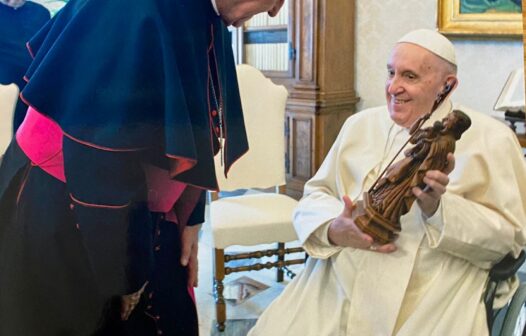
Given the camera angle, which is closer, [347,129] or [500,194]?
[500,194]

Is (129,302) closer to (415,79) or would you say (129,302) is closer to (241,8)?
(241,8)

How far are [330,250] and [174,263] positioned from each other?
2.69ft

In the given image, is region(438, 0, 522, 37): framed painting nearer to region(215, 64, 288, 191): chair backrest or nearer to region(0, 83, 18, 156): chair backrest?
region(215, 64, 288, 191): chair backrest

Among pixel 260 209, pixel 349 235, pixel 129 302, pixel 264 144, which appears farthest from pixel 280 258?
pixel 129 302

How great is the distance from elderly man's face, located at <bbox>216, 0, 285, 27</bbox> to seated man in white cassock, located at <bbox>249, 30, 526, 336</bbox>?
2.43ft

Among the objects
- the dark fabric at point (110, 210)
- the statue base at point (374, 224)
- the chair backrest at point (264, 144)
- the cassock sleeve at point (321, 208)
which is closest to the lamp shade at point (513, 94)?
the statue base at point (374, 224)

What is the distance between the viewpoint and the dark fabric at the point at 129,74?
56 cm

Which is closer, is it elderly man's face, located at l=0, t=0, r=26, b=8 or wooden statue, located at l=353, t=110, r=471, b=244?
elderly man's face, located at l=0, t=0, r=26, b=8

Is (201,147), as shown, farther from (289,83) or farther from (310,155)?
(310,155)

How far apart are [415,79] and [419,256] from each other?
0.45 m

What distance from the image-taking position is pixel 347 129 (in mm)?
1667

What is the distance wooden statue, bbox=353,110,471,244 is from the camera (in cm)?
110

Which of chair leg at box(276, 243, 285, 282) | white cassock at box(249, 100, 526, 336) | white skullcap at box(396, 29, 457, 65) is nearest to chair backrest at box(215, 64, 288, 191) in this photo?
chair leg at box(276, 243, 285, 282)

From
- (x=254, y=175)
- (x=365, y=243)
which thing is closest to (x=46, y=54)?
(x=365, y=243)
